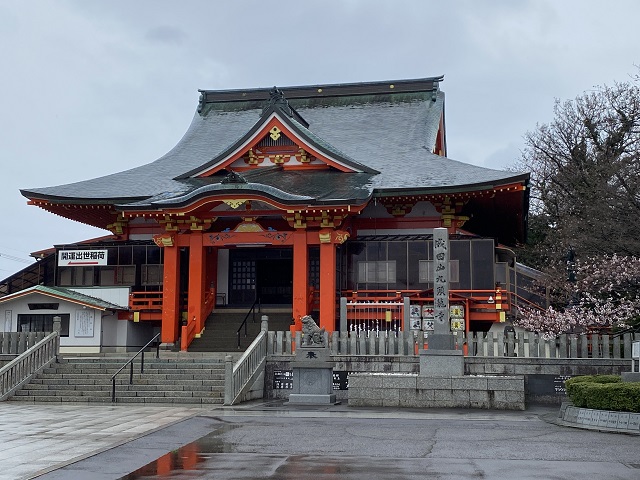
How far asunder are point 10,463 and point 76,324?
1771 centimetres

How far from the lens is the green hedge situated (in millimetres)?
13789

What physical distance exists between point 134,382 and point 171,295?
6.66 metres

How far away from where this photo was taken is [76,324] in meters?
27.7

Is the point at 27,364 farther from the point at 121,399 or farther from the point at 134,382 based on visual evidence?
the point at 121,399

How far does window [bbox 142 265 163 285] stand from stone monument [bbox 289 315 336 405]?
11847 millimetres

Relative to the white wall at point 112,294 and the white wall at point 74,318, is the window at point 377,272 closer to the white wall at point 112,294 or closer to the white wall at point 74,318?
the white wall at point 112,294

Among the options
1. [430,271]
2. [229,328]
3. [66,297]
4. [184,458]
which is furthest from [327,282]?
[184,458]

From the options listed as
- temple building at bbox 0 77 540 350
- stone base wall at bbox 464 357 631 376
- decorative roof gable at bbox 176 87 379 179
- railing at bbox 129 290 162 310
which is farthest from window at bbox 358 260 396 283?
railing at bbox 129 290 162 310

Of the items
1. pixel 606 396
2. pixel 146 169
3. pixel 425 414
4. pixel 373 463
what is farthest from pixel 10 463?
pixel 146 169

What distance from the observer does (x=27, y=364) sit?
21.8 meters

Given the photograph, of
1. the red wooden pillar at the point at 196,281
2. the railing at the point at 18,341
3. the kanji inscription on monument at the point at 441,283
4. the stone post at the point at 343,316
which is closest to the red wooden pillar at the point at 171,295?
the red wooden pillar at the point at 196,281

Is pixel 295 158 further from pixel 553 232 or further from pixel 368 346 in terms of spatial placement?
pixel 553 232

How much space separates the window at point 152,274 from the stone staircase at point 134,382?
20.7ft

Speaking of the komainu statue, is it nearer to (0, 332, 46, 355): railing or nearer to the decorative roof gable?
(0, 332, 46, 355): railing
